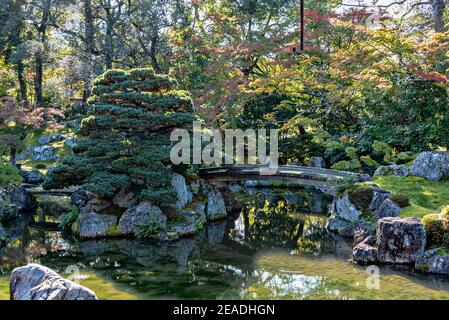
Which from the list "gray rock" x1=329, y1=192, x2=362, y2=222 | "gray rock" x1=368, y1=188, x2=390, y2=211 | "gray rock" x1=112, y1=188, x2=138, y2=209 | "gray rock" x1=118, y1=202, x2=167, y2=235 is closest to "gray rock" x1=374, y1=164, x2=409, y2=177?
"gray rock" x1=368, y1=188, x2=390, y2=211

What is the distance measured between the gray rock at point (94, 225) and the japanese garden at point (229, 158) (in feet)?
0.26

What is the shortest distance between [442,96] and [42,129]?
2750 cm

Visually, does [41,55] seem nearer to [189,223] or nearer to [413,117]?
[189,223]

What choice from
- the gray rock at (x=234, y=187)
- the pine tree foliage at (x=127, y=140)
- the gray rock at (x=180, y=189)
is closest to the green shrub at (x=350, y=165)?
the gray rock at (x=234, y=187)

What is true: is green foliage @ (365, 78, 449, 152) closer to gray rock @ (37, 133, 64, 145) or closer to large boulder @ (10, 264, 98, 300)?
large boulder @ (10, 264, 98, 300)

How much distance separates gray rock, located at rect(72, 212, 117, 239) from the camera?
A: 18.2 metres

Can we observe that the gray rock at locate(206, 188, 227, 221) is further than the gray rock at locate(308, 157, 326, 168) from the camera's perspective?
No

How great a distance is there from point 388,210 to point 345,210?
2.28 m

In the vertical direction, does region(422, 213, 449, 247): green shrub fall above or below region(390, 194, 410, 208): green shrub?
below

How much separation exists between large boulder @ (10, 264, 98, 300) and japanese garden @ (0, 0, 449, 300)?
4cm

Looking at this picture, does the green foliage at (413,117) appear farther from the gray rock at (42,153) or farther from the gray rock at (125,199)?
the gray rock at (42,153)

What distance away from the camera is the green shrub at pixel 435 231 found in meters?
13.8

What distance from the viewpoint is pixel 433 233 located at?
554 inches

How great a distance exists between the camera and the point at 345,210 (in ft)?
61.3
